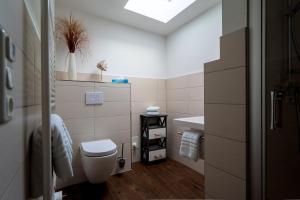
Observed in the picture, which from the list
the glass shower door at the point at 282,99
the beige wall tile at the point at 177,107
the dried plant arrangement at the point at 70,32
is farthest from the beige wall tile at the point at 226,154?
the dried plant arrangement at the point at 70,32

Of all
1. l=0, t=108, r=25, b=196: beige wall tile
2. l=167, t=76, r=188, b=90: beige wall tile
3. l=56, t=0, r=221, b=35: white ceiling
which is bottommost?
l=0, t=108, r=25, b=196: beige wall tile

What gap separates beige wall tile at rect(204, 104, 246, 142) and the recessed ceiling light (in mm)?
1565

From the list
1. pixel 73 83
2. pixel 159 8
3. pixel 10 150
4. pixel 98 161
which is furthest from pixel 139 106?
pixel 10 150

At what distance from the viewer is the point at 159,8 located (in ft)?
7.42

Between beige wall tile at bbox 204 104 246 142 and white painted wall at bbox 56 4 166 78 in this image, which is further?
white painted wall at bbox 56 4 166 78

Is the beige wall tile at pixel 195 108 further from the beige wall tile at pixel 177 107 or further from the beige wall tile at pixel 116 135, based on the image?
the beige wall tile at pixel 116 135

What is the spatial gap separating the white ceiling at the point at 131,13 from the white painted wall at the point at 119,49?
0.09 meters

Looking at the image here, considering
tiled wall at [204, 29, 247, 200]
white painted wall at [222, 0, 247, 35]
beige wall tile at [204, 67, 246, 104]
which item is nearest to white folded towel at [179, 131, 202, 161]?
tiled wall at [204, 29, 247, 200]

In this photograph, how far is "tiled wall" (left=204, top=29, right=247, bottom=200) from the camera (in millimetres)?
908

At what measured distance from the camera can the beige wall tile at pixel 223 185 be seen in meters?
0.92

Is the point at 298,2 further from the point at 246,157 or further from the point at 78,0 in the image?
the point at 78,0

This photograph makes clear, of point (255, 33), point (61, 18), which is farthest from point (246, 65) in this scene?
point (61, 18)

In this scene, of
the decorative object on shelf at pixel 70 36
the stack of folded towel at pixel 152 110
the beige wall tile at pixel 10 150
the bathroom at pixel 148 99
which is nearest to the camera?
the beige wall tile at pixel 10 150

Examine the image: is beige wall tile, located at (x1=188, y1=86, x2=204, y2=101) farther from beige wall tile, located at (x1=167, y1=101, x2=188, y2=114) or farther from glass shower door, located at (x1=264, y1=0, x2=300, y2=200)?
glass shower door, located at (x1=264, y1=0, x2=300, y2=200)
